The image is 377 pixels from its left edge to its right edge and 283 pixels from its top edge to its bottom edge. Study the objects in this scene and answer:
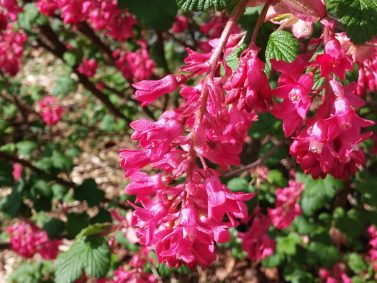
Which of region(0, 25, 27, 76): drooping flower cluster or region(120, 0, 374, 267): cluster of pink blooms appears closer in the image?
region(120, 0, 374, 267): cluster of pink blooms

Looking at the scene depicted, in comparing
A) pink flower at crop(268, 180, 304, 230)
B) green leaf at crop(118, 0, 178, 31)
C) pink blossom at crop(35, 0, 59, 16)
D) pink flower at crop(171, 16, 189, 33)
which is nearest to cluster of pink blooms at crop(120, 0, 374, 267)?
green leaf at crop(118, 0, 178, 31)

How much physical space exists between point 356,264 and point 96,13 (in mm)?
2201

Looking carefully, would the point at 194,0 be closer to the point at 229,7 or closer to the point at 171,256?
the point at 229,7

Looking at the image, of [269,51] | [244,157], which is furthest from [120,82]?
[269,51]

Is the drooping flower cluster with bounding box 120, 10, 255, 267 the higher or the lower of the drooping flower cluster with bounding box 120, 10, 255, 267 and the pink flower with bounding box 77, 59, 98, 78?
the higher

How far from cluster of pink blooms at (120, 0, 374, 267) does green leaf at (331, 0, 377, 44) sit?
4 cm

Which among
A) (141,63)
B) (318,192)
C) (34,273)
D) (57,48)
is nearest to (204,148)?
(318,192)

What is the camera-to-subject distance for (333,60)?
1.02 m

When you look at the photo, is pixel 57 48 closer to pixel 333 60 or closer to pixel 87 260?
pixel 87 260

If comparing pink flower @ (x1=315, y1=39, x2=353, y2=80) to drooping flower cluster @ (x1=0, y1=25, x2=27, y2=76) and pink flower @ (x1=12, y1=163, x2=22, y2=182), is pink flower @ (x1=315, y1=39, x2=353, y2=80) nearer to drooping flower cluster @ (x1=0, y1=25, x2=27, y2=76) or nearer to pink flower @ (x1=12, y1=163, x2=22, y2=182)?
pink flower @ (x1=12, y1=163, x2=22, y2=182)

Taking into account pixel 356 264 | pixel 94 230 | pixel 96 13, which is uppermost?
pixel 96 13

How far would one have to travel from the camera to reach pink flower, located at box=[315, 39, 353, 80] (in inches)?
39.7

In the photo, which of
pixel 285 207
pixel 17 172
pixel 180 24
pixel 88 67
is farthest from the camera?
pixel 88 67

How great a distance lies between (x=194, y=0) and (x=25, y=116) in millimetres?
3218
